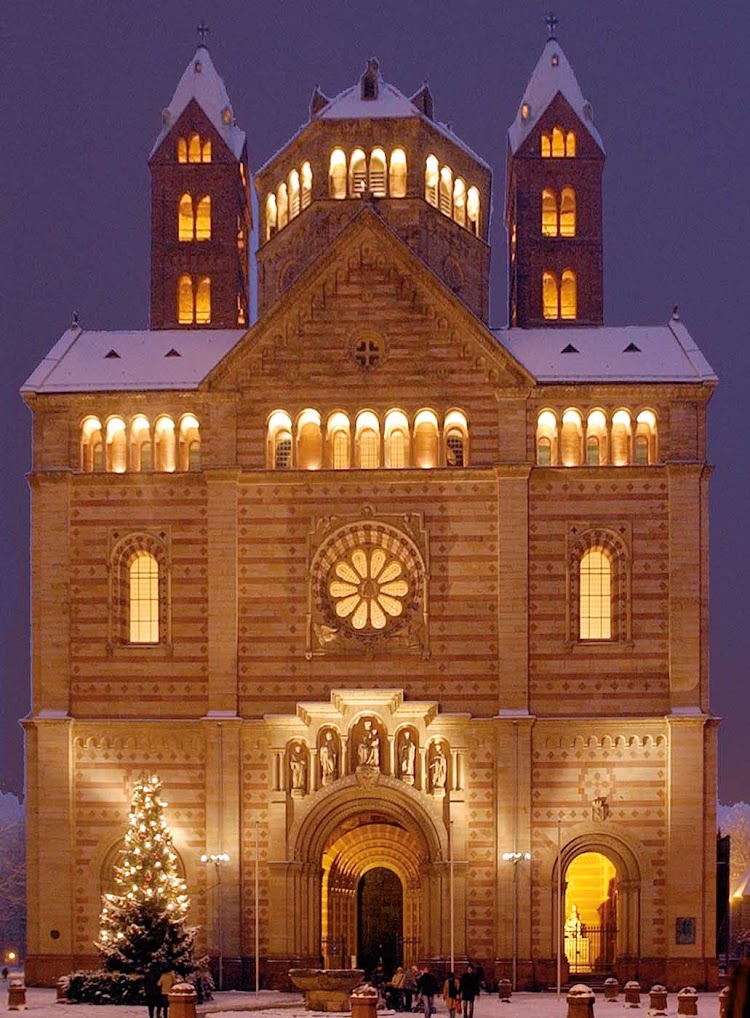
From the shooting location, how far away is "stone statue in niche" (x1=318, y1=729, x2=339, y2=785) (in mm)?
58156

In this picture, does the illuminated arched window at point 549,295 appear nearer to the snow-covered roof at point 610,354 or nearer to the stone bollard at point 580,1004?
the snow-covered roof at point 610,354

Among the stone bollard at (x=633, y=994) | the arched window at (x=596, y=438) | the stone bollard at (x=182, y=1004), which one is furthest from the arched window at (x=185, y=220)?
the stone bollard at (x=182, y=1004)

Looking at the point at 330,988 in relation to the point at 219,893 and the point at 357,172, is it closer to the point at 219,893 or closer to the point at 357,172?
the point at 219,893

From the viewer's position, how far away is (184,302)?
7075cm

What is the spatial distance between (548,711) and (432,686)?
11.6ft

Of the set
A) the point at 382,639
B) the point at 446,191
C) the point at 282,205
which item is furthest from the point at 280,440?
the point at 446,191

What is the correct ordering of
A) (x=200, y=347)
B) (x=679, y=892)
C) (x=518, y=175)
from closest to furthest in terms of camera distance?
(x=679, y=892) < (x=200, y=347) < (x=518, y=175)

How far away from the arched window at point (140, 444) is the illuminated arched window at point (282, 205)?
10.8 m

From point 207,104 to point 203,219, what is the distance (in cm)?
487

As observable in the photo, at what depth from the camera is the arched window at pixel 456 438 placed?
59.6 meters

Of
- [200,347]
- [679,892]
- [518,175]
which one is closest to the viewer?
[679,892]

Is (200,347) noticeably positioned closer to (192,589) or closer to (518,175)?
(192,589)

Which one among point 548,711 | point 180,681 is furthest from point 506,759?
point 180,681

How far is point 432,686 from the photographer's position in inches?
2308
